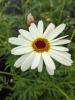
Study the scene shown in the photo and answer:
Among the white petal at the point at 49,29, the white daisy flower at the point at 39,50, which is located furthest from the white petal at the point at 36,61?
the white petal at the point at 49,29

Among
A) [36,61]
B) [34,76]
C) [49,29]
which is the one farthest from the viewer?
[34,76]

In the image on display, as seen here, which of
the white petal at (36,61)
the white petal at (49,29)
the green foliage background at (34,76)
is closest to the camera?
the white petal at (36,61)

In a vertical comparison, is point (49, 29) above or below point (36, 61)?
above

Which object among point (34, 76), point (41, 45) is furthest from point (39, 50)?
point (34, 76)

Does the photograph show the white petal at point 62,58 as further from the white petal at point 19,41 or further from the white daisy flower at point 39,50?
the white petal at point 19,41

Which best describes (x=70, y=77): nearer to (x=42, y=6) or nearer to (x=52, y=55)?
(x=52, y=55)

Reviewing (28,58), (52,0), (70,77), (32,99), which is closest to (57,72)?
(70,77)

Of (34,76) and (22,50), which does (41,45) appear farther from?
(34,76)
